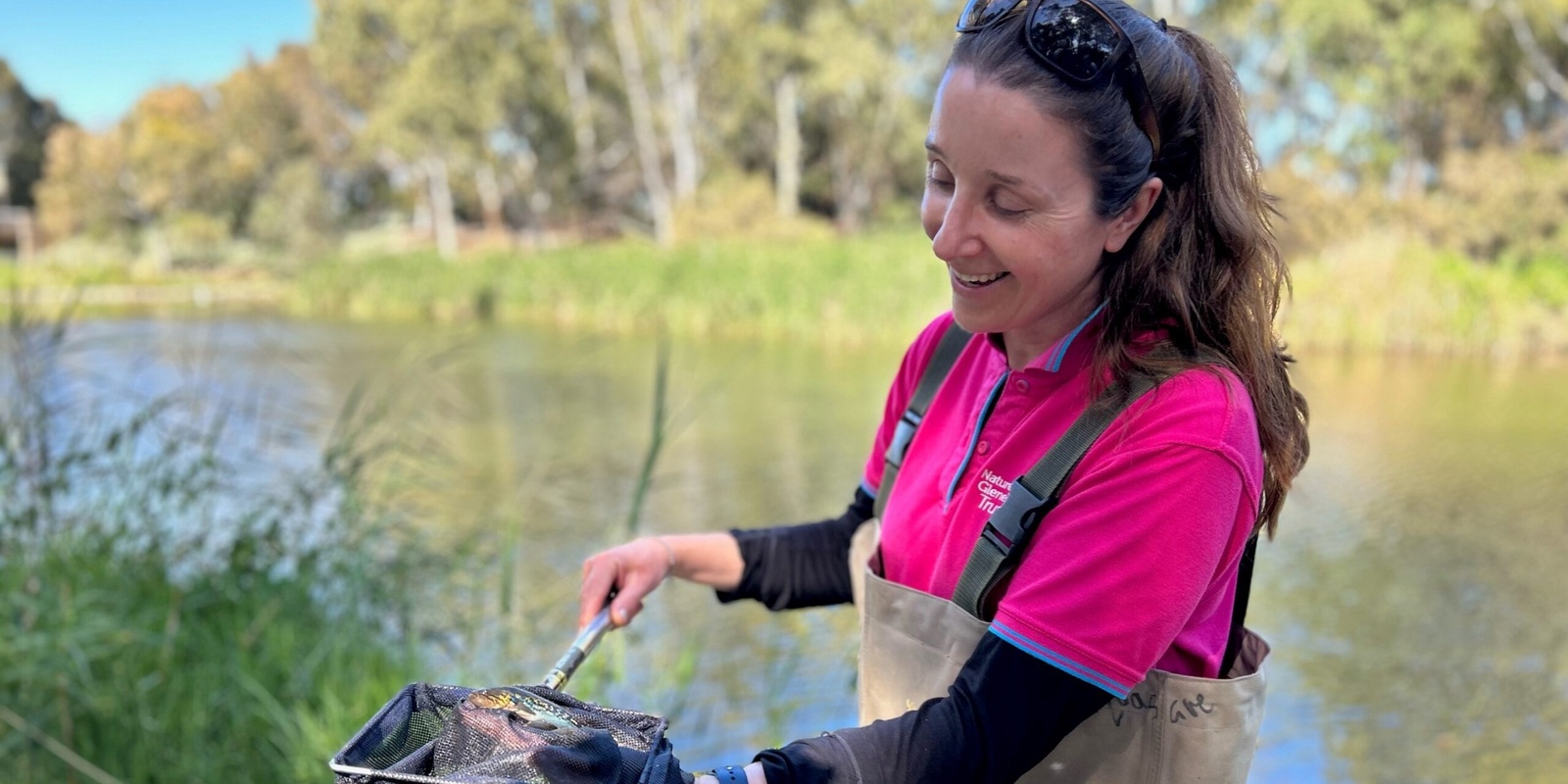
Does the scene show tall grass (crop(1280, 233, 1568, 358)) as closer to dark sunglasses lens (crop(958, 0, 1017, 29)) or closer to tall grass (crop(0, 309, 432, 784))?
tall grass (crop(0, 309, 432, 784))

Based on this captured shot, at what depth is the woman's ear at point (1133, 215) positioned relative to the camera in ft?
4.06

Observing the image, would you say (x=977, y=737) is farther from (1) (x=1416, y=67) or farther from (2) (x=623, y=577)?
(1) (x=1416, y=67)

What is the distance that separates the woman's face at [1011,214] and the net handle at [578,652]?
0.57m

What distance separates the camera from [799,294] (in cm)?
1730

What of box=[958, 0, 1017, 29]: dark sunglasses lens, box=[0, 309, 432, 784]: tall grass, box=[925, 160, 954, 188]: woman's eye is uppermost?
box=[958, 0, 1017, 29]: dark sunglasses lens

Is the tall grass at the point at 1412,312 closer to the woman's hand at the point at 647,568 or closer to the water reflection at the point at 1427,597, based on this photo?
the water reflection at the point at 1427,597

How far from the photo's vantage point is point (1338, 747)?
176 inches

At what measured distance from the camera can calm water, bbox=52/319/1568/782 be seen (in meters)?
4.38

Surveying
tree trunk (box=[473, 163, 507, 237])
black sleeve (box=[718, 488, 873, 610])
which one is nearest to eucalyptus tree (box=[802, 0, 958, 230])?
tree trunk (box=[473, 163, 507, 237])

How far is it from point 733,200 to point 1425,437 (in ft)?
57.5

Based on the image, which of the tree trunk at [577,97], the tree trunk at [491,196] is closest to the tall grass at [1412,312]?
the tree trunk at [577,97]

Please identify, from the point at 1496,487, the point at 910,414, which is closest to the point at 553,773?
the point at 910,414

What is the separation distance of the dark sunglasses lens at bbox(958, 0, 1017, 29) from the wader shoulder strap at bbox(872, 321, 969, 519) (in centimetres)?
39

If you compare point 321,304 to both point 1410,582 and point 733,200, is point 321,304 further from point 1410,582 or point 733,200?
point 1410,582
